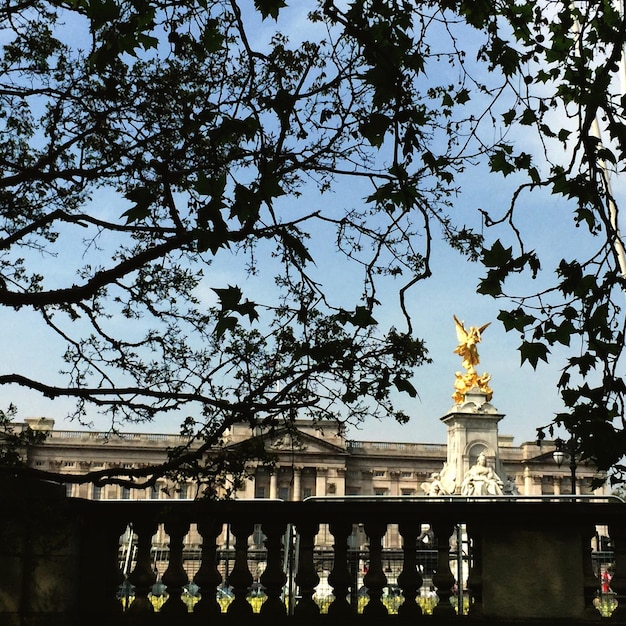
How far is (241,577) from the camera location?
21.1 ft

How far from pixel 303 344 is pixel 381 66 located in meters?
2.25

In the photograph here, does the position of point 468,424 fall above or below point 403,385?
Result: above

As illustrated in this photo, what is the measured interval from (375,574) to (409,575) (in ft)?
0.75

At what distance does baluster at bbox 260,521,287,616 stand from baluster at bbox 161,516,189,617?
546 millimetres

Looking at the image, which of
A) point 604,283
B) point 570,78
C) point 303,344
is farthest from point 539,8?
point 303,344

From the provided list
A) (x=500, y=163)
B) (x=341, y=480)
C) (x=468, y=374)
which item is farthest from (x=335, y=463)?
(x=500, y=163)

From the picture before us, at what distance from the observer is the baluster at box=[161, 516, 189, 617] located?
6.38 m

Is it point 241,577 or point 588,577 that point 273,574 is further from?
point 588,577

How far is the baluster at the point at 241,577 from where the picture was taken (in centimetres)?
632

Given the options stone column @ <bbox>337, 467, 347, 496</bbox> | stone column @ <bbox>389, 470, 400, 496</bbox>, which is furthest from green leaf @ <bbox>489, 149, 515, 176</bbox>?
stone column @ <bbox>389, 470, 400, 496</bbox>

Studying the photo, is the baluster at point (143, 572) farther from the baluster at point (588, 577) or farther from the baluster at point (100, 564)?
the baluster at point (588, 577)

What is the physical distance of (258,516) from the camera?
6535 mm

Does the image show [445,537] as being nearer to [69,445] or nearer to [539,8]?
[539,8]

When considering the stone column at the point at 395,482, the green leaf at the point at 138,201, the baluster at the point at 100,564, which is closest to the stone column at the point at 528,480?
the stone column at the point at 395,482
